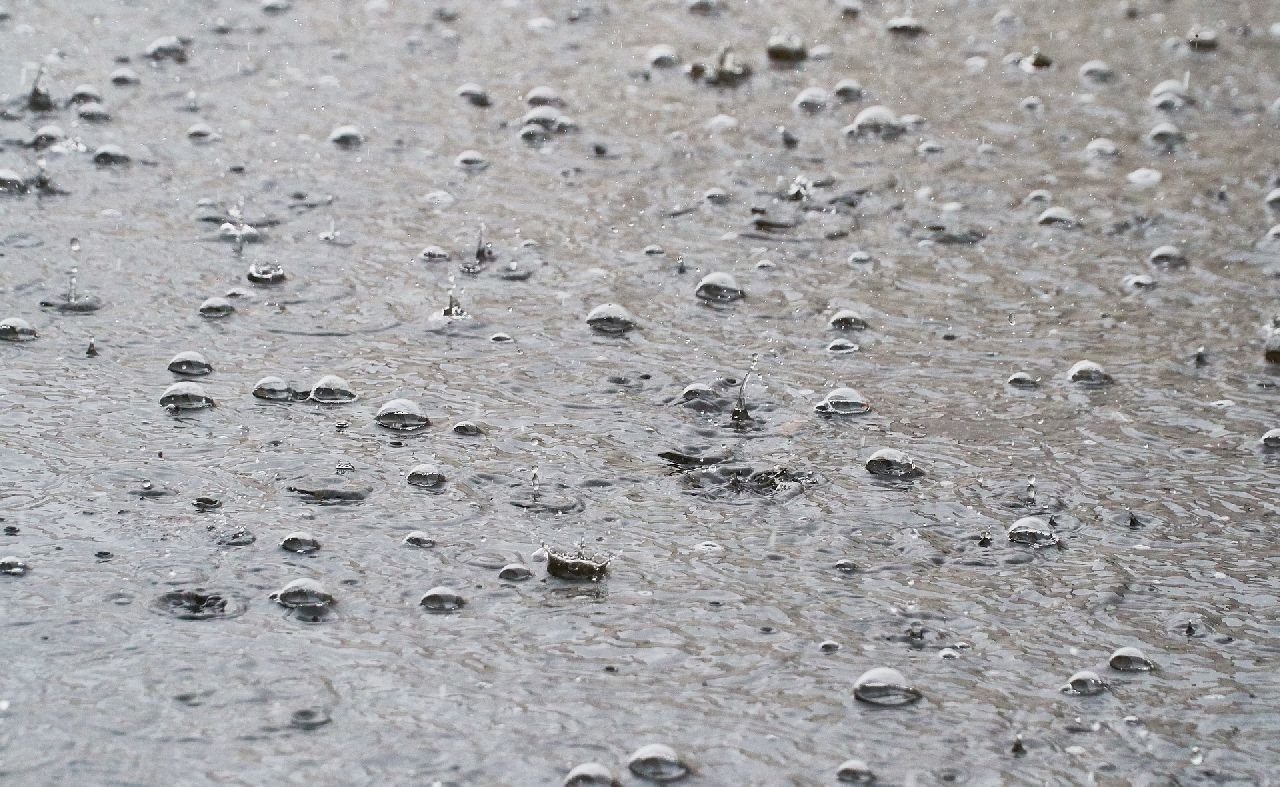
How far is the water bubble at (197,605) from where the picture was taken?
314 cm

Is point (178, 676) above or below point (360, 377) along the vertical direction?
below

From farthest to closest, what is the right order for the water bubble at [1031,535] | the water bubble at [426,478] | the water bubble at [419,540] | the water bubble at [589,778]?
the water bubble at [426,478] < the water bubble at [1031,535] < the water bubble at [419,540] < the water bubble at [589,778]

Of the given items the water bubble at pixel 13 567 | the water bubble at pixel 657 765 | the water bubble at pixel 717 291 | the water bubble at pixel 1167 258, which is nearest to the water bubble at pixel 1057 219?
the water bubble at pixel 1167 258

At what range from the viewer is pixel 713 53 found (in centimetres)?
725

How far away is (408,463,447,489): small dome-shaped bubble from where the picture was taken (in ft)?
12.2

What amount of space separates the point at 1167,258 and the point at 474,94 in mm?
2904

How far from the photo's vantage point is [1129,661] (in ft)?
10.2

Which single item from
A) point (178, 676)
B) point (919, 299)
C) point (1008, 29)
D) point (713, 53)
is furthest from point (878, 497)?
point (1008, 29)

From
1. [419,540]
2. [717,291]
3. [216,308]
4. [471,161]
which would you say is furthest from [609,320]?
[471,161]

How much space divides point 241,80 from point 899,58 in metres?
2.97

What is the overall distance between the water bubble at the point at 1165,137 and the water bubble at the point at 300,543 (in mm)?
4212

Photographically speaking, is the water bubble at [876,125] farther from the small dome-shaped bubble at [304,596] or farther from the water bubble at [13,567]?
the water bubble at [13,567]

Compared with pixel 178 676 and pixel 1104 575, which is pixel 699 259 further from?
pixel 178 676

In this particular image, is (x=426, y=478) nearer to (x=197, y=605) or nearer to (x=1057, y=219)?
Result: (x=197, y=605)
